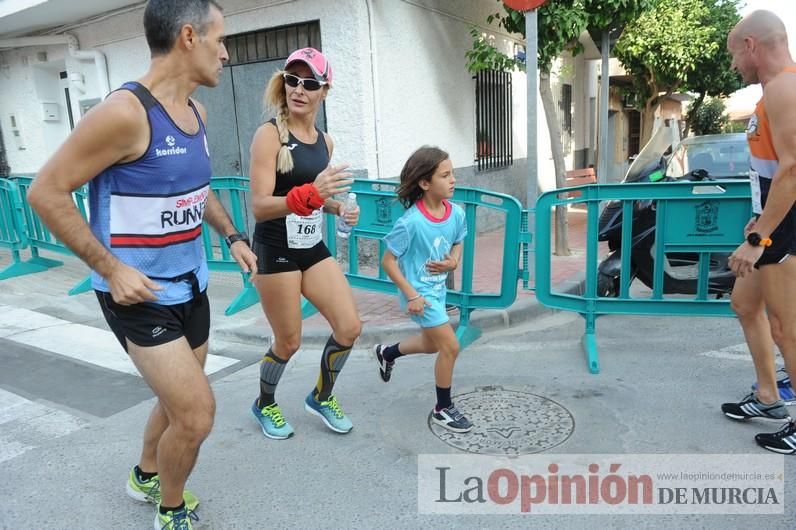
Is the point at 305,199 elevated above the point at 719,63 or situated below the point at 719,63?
below

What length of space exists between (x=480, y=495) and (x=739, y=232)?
8.92 feet

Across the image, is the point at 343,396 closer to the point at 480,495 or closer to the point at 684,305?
the point at 480,495

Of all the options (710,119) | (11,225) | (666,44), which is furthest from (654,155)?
(710,119)

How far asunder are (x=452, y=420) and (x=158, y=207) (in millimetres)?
1961

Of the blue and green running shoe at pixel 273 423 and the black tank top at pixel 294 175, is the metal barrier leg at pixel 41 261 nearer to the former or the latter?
the blue and green running shoe at pixel 273 423

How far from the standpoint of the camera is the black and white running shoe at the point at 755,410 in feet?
10.6

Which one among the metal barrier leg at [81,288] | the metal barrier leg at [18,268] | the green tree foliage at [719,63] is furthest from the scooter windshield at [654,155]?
the green tree foliage at [719,63]

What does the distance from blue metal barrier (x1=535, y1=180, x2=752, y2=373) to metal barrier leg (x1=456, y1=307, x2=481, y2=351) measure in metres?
0.68

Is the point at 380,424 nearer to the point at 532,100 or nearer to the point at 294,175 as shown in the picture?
the point at 294,175

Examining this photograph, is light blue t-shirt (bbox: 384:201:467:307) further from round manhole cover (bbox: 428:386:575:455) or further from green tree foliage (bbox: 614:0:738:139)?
green tree foliage (bbox: 614:0:738:139)

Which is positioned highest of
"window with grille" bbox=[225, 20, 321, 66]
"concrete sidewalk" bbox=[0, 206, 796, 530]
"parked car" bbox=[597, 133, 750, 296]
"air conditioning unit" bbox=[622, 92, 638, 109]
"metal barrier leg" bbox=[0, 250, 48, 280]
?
"window with grille" bbox=[225, 20, 321, 66]

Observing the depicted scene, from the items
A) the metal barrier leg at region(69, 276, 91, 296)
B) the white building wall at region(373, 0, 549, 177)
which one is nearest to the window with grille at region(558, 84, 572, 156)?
the white building wall at region(373, 0, 549, 177)

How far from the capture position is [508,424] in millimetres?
3381

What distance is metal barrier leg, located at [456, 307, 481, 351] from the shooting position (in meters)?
→ 4.77
